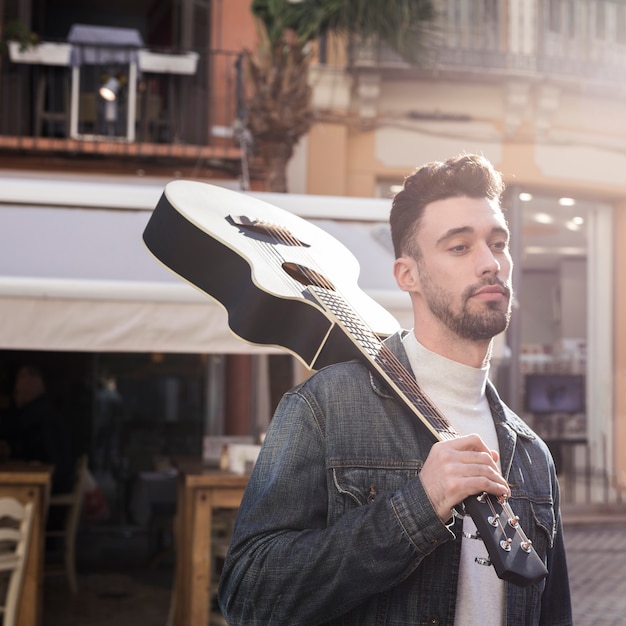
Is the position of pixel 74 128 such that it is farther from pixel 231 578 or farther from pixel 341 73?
pixel 231 578

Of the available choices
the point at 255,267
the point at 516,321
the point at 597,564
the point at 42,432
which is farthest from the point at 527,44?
the point at 255,267

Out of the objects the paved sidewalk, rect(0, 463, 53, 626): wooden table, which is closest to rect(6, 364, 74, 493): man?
rect(0, 463, 53, 626): wooden table

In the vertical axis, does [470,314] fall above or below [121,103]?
below

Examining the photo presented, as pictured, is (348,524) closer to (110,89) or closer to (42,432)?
(42,432)

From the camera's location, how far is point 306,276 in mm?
2273

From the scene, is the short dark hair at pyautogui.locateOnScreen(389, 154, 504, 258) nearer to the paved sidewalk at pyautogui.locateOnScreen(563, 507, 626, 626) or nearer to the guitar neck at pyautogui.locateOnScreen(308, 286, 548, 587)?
the guitar neck at pyautogui.locateOnScreen(308, 286, 548, 587)

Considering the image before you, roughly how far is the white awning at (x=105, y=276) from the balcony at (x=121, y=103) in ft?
15.8

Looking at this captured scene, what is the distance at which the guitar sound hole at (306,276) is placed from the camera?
2.25m

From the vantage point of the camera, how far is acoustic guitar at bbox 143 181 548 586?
6.80 feet

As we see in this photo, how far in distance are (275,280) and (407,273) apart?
26 centimetres

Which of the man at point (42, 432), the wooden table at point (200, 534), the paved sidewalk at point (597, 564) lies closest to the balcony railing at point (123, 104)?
the man at point (42, 432)

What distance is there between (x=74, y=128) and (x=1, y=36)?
4.16 feet

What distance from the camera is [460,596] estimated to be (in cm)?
197

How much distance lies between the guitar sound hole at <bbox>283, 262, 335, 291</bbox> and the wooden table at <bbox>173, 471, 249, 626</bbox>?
13.0 ft
